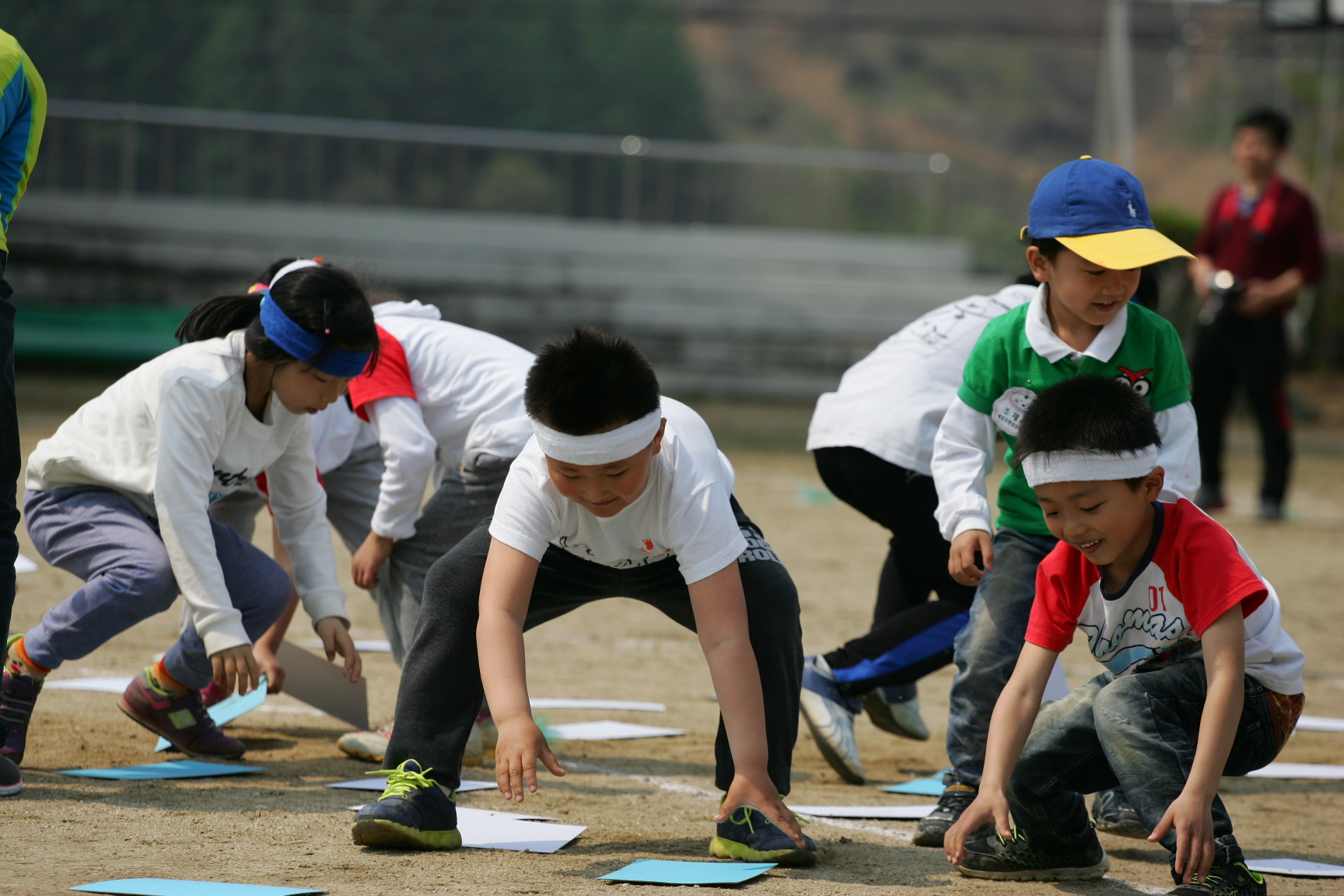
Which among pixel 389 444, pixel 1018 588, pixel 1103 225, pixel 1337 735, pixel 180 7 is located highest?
pixel 180 7

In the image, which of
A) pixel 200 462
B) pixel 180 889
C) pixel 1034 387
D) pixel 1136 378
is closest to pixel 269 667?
pixel 200 462

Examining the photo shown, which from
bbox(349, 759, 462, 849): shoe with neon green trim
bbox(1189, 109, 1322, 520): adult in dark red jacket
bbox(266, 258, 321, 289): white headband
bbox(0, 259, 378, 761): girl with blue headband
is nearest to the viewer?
bbox(349, 759, 462, 849): shoe with neon green trim

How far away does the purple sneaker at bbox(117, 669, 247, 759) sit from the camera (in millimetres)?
3473

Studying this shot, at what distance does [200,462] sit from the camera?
10.5ft

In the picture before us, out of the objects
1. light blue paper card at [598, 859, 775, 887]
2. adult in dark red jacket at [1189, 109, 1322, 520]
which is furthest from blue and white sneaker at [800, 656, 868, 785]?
adult in dark red jacket at [1189, 109, 1322, 520]

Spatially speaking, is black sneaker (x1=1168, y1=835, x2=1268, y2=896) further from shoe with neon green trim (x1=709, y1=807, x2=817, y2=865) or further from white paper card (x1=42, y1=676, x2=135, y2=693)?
white paper card (x1=42, y1=676, x2=135, y2=693)

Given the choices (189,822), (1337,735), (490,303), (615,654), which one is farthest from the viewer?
(490,303)

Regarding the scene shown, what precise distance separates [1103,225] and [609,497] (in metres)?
1.26

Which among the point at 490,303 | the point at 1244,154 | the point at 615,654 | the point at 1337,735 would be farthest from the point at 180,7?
the point at 1337,735

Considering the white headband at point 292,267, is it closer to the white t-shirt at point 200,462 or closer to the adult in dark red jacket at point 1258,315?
the white t-shirt at point 200,462

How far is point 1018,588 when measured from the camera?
304cm

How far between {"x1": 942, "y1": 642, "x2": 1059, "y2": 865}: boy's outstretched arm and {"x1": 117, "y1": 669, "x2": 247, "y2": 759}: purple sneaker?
74.3 inches

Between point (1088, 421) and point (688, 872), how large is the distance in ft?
3.57

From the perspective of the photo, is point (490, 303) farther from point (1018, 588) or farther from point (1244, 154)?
point (1018, 588)
